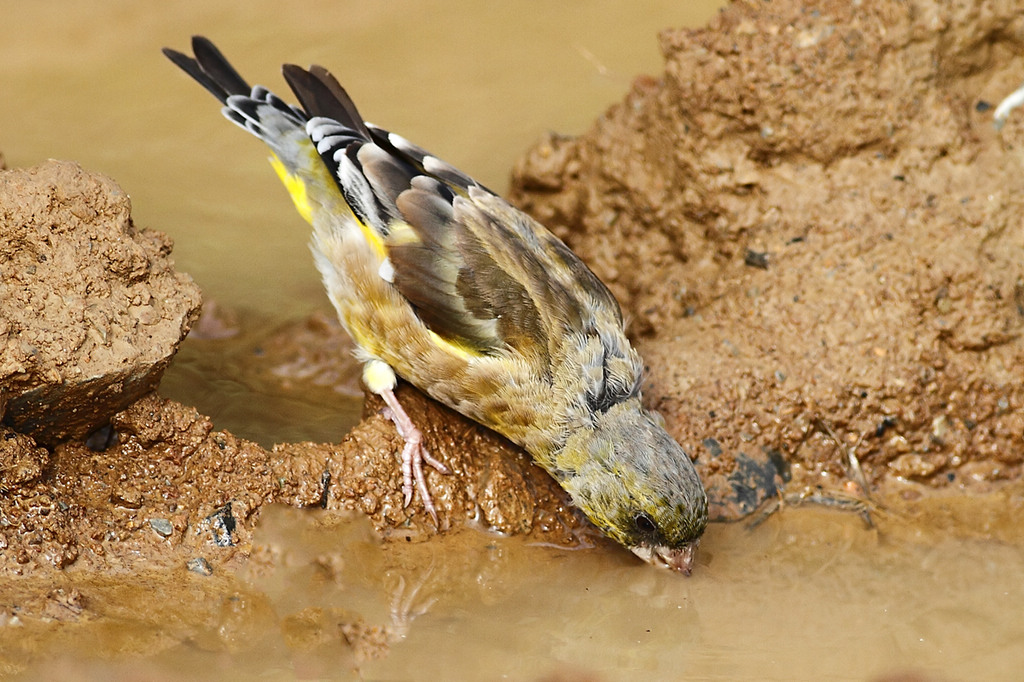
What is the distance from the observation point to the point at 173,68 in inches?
307

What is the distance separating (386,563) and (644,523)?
3.47ft

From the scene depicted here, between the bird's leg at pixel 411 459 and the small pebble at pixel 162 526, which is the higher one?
the bird's leg at pixel 411 459

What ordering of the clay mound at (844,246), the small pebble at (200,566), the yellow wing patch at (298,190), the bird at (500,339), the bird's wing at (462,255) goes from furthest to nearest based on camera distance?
1. the yellow wing patch at (298,190)
2. the clay mound at (844,246)
3. the bird's wing at (462,255)
4. the bird at (500,339)
5. the small pebble at (200,566)

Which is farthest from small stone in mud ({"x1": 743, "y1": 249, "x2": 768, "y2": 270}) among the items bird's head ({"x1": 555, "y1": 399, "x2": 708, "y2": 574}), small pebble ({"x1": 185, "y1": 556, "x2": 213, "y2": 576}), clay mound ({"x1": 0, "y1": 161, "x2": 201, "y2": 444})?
small pebble ({"x1": 185, "y1": 556, "x2": 213, "y2": 576})

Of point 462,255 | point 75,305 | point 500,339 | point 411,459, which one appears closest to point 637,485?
point 500,339

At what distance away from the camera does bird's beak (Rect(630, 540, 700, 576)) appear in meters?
4.47

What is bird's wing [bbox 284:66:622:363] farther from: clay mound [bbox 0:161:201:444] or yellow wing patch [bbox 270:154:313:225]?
clay mound [bbox 0:161:201:444]

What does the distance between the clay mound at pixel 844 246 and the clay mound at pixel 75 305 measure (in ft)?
7.67

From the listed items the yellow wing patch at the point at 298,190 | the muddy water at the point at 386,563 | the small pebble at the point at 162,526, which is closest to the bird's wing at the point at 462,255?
the yellow wing patch at the point at 298,190

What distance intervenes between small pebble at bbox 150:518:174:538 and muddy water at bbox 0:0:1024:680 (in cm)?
18

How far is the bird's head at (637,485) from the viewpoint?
14.4 feet

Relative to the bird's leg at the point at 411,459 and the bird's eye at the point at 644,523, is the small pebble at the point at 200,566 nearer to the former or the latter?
the bird's leg at the point at 411,459

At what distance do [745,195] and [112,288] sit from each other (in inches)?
125

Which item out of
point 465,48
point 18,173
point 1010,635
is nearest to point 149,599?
point 18,173
